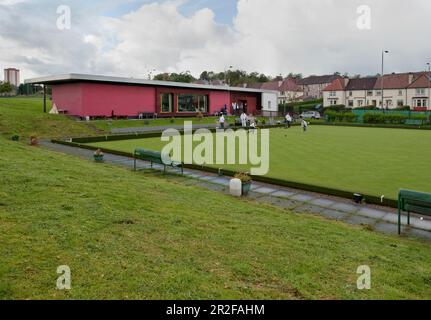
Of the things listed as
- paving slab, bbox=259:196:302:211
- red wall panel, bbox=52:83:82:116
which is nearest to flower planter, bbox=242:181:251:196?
paving slab, bbox=259:196:302:211

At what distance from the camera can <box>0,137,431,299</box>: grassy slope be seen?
4.08 meters

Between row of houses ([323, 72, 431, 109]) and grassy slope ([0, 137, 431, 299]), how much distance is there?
211 feet

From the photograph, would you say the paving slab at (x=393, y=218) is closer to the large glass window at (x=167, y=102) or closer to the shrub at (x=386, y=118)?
the large glass window at (x=167, y=102)

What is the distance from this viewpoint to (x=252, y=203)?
9.71m

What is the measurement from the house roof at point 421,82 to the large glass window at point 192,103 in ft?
153

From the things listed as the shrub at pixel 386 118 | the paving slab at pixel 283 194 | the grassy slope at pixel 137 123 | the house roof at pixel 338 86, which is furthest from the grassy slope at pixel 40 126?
the house roof at pixel 338 86

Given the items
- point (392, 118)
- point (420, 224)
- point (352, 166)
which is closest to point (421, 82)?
point (392, 118)

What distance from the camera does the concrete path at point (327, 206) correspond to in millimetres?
8273

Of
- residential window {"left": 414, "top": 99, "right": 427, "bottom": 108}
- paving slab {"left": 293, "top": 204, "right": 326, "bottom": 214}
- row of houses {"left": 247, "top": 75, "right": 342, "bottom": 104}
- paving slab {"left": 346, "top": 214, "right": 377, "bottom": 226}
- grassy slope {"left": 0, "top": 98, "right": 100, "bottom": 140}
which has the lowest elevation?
paving slab {"left": 346, "top": 214, "right": 377, "bottom": 226}

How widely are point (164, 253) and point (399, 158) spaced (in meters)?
14.9

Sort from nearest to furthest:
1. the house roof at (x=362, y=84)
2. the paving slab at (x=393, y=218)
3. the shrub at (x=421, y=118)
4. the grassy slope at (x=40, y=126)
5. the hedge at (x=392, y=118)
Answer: the paving slab at (x=393, y=218) → the grassy slope at (x=40, y=126) → the shrub at (x=421, y=118) → the hedge at (x=392, y=118) → the house roof at (x=362, y=84)

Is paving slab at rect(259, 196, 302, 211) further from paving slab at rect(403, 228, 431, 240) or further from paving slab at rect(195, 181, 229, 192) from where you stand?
paving slab at rect(403, 228, 431, 240)
